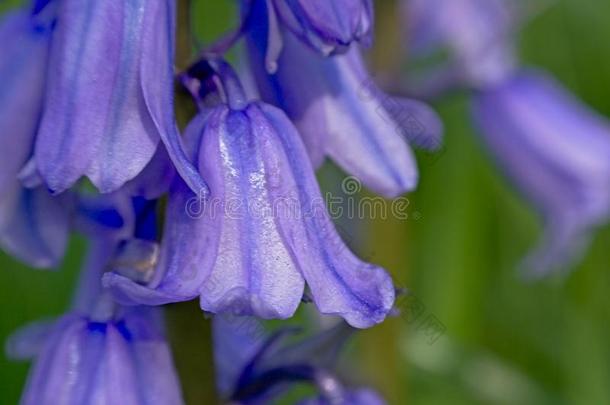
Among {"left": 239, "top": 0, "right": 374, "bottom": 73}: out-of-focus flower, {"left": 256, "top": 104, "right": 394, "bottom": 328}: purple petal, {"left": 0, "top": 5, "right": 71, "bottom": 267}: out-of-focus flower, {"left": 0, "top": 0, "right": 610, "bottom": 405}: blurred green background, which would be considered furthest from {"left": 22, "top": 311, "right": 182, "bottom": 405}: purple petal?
{"left": 0, "top": 0, "right": 610, "bottom": 405}: blurred green background

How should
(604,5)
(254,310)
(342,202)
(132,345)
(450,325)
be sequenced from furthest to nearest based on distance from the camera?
1. (604,5)
2. (450,325)
3. (342,202)
4. (132,345)
5. (254,310)

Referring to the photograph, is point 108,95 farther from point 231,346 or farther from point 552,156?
point 552,156

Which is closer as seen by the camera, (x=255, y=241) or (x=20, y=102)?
(x=255, y=241)

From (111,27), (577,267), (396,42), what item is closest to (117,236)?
(111,27)

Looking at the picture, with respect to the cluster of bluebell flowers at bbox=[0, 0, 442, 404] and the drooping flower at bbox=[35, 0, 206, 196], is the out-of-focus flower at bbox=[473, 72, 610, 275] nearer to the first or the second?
the cluster of bluebell flowers at bbox=[0, 0, 442, 404]

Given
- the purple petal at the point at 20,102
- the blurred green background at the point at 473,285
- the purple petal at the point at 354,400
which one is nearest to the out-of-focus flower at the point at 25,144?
the purple petal at the point at 20,102

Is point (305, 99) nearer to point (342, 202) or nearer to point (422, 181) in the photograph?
point (342, 202)

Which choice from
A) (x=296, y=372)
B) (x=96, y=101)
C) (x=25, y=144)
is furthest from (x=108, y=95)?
(x=296, y=372)
